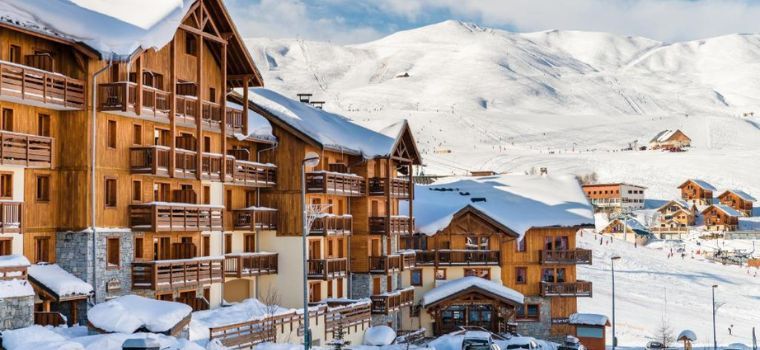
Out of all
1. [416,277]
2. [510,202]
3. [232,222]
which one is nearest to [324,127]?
[232,222]

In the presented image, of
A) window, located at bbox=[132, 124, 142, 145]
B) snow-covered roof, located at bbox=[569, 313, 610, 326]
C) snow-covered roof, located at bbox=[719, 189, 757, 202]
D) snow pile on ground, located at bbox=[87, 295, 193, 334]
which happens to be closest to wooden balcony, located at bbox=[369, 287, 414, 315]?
snow-covered roof, located at bbox=[569, 313, 610, 326]

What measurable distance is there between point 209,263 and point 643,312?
174 ft

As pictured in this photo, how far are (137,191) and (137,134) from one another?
2165mm

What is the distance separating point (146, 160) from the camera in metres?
40.6

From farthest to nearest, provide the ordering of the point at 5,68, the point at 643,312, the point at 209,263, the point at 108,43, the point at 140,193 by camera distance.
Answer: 1. the point at 643,312
2. the point at 209,263
3. the point at 140,193
4. the point at 108,43
5. the point at 5,68

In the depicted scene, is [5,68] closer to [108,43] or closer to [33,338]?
[108,43]

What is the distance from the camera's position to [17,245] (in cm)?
3566

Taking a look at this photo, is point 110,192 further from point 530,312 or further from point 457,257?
point 530,312

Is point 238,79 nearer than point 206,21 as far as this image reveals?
No

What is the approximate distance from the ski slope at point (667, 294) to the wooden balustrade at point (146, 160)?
44.5 m

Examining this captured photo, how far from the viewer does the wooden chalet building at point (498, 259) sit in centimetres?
6900

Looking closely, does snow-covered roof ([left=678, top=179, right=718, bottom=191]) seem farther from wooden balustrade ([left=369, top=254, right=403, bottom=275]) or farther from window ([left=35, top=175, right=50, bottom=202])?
window ([left=35, top=175, right=50, bottom=202])

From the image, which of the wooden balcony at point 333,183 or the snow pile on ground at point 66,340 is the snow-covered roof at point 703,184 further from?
the snow pile on ground at point 66,340

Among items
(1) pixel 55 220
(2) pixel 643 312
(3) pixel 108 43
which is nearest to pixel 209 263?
(1) pixel 55 220
